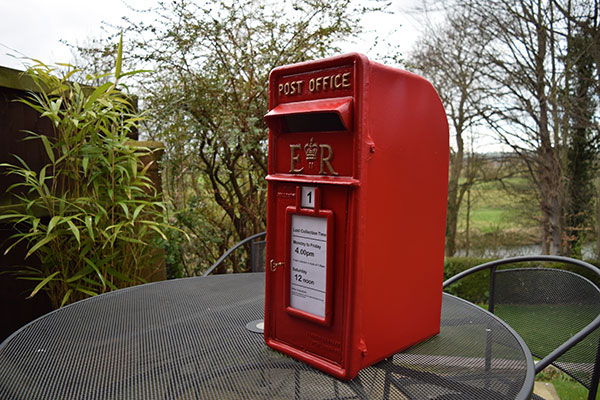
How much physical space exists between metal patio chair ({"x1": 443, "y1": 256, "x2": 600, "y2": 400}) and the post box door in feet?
2.18

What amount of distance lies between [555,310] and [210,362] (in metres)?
1.47

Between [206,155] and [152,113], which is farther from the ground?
[152,113]

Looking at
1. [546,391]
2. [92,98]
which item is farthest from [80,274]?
[546,391]

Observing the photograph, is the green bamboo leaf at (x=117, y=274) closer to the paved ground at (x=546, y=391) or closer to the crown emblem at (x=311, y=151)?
the crown emblem at (x=311, y=151)

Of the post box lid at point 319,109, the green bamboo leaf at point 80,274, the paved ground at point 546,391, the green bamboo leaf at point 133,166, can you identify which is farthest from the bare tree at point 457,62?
the post box lid at point 319,109

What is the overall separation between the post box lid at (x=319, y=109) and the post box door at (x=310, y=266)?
166 millimetres

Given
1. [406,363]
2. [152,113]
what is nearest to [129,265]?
[152,113]

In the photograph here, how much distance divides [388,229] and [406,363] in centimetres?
36

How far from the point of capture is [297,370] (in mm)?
1138

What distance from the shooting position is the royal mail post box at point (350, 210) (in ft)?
3.52

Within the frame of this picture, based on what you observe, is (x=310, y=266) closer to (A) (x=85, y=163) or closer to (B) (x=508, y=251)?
(A) (x=85, y=163)

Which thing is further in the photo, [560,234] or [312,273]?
[560,234]

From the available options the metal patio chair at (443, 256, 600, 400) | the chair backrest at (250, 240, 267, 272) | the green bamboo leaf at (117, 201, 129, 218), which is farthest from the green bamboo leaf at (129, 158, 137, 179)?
the metal patio chair at (443, 256, 600, 400)

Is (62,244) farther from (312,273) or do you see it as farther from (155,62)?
(155,62)
